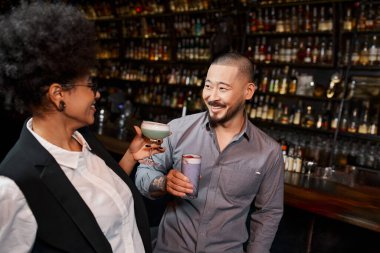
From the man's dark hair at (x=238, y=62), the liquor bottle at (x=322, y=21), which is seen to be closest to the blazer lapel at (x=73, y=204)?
the man's dark hair at (x=238, y=62)

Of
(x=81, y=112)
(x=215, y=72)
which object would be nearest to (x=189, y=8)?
(x=215, y=72)

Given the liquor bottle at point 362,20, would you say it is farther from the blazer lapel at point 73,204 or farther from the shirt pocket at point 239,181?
the blazer lapel at point 73,204

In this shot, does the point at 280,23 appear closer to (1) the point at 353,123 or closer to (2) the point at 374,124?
(1) the point at 353,123

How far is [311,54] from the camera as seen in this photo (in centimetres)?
432

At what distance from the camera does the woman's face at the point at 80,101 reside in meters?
1.23

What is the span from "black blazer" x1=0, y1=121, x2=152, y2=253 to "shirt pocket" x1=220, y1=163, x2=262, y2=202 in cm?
68

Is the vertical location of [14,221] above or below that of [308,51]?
below

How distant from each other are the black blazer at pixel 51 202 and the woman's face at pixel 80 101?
140 mm

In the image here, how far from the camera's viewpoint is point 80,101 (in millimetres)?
1247

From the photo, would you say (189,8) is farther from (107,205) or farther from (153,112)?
(107,205)

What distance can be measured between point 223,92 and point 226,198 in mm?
465

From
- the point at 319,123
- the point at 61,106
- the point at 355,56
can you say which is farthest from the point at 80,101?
the point at 355,56

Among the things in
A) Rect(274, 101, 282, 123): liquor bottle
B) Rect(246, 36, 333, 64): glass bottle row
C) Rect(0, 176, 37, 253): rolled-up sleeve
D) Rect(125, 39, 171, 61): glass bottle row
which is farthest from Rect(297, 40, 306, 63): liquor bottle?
Rect(0, 176, 37, 253): rolled-up sleeve

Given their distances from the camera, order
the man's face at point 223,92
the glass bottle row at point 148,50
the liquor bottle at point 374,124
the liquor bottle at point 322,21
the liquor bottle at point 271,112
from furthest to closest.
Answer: the glass bottle row at point 148,50 → the liquor bottle at point 271,112 → the liquor bottle at point 322,21 → the liquor bottle at point 374,124 → the man's face at point 223,92
